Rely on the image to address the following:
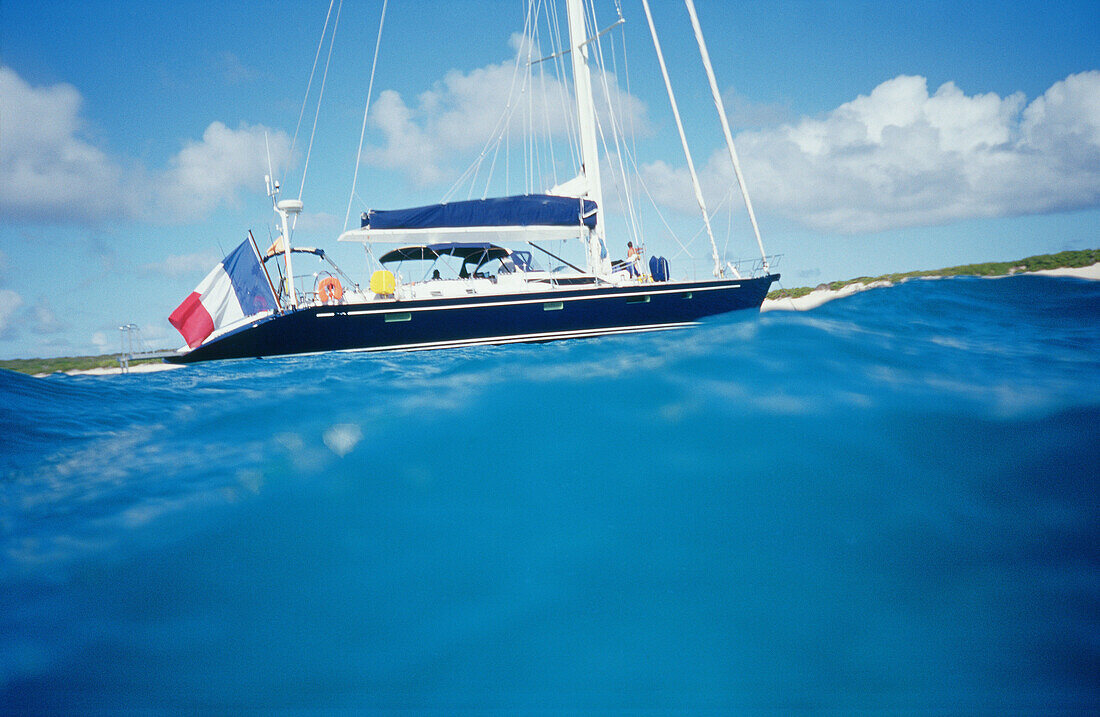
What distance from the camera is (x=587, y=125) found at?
15172mm

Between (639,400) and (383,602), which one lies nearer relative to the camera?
(383,602)

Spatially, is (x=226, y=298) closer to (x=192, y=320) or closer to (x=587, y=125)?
(x=192, y=320)

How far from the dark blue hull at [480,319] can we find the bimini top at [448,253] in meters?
2.67

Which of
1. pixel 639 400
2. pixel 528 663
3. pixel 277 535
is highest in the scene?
pixel 639 400

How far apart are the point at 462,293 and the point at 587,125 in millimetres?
6924

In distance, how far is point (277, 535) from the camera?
3387 millimetres

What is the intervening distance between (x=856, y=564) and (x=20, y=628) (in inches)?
190

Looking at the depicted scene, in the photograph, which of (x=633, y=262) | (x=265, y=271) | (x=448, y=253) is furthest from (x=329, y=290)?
(x=633, y=262)

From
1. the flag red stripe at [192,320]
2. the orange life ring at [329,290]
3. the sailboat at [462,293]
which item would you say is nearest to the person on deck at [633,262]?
the sailboat at [462,293]

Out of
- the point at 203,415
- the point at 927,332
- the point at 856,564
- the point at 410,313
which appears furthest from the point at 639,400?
the point at 410,313

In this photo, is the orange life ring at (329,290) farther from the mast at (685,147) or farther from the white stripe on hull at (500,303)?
the mast at (685,147)

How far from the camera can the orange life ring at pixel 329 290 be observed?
39.2ft

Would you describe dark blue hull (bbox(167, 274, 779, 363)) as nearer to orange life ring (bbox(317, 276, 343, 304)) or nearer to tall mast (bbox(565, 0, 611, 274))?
orange life ring (bbox(317, 276, 343, 304))

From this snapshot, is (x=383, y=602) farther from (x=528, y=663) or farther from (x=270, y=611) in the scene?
(x=528, y=663)
